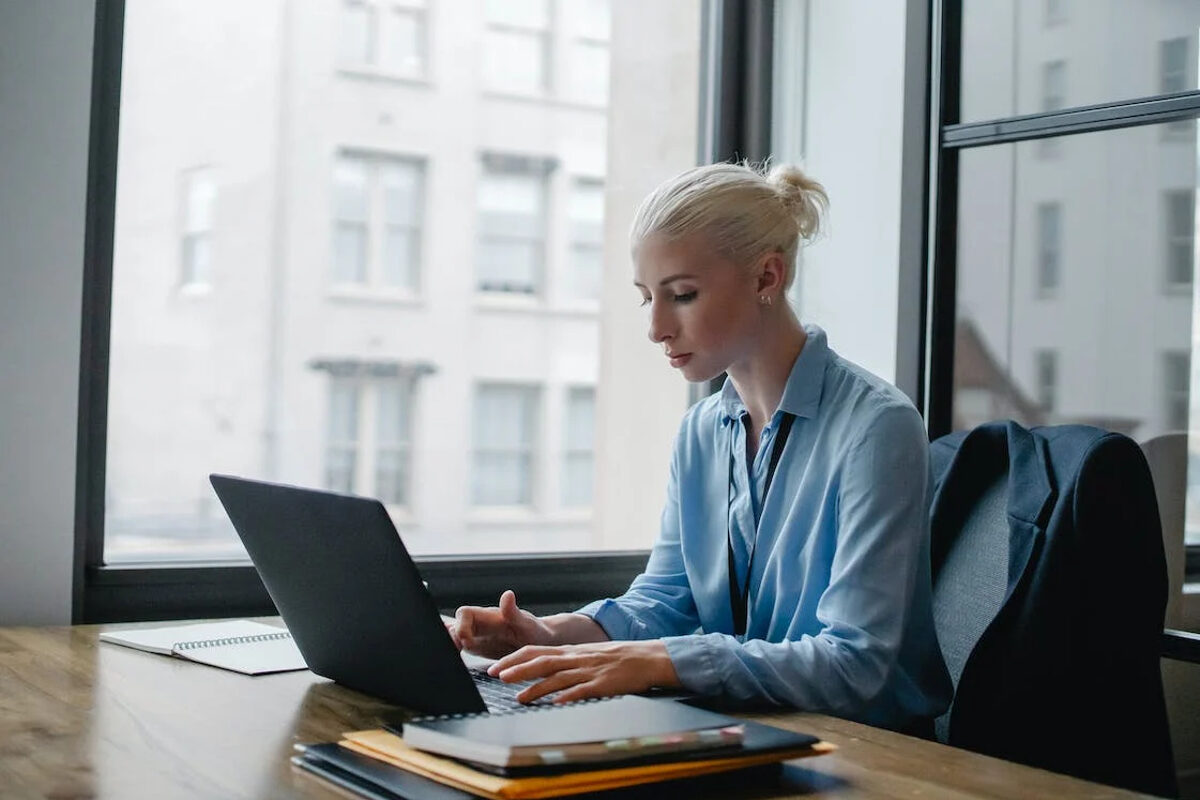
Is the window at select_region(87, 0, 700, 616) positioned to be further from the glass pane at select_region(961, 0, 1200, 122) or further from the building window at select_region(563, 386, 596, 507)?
the glass pane at select_region(961, 0, 1200, 122)

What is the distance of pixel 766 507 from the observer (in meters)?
1.77

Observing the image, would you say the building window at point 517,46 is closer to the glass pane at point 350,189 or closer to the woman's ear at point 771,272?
the glass pane at point 350,189

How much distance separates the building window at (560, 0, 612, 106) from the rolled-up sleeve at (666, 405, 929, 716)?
1.29 m

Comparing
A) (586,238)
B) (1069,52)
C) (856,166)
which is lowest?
(586,238)

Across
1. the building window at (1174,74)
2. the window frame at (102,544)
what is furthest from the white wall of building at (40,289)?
the building window at (1174,74)

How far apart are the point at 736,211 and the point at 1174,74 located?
2.41ft

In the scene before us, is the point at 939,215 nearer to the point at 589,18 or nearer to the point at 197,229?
the point at 589,18

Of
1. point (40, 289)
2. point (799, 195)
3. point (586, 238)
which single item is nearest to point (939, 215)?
point (799, 195)

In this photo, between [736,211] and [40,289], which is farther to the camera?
[40,289]

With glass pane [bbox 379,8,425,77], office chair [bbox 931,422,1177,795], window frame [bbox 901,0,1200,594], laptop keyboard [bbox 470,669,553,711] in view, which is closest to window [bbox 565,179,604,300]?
glass pane [bbox 379,8,425,77]

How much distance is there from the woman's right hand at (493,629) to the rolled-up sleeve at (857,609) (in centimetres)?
24

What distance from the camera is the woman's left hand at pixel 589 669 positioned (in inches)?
51.4

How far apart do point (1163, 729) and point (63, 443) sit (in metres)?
1.57

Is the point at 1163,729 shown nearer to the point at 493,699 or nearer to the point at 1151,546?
the point at 1151,546
